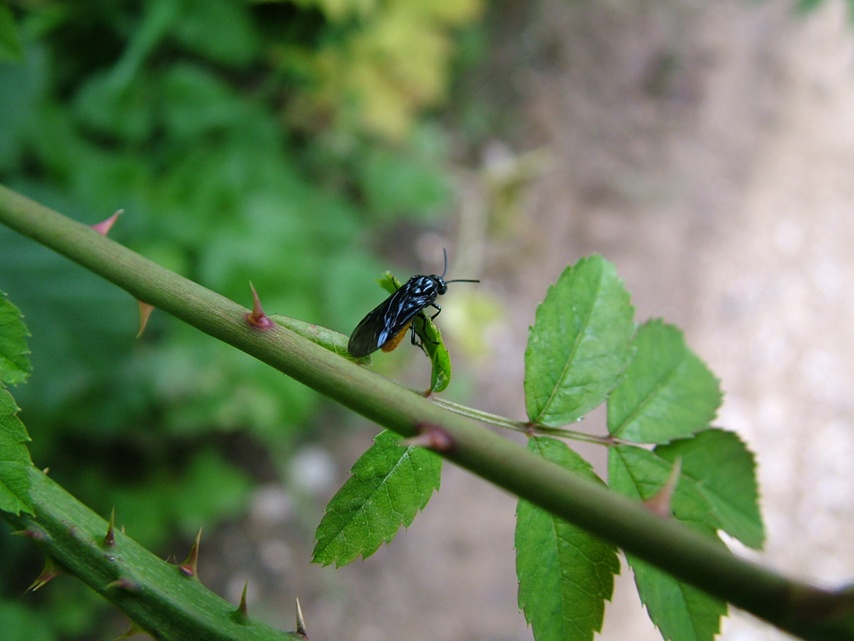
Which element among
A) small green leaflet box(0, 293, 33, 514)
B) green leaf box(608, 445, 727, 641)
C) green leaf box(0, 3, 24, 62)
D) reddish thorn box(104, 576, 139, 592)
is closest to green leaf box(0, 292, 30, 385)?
small green leaflet box(0, 293, 33, 514)

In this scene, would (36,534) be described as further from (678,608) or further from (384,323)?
(678,608)

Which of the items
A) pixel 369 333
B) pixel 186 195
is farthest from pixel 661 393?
pixel 186 195

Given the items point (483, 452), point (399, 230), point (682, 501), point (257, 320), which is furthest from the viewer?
point (399, 230)

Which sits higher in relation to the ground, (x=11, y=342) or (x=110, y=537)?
(x=11, y=342)

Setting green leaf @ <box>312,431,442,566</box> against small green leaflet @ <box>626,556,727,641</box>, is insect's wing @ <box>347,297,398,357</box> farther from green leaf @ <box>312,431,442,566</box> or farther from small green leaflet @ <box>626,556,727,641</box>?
small green leaflet @ <box>626,556,727,641</box>

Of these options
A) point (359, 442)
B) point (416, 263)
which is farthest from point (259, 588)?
point (416, 263)

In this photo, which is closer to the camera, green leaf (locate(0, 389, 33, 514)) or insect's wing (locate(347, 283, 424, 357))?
green leaf (locate(0, 389, 33, 514))
